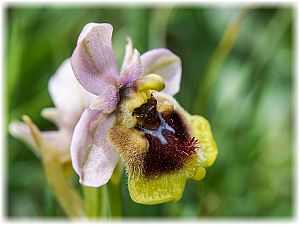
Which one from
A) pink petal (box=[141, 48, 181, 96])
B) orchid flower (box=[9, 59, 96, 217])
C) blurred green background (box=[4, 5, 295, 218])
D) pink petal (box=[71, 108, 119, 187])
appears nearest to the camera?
pink petal (box=[71, 108, 119, 187])

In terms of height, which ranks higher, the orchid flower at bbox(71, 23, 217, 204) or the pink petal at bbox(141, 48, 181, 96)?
the pink petal at bbox(141, 48, 181, 96)

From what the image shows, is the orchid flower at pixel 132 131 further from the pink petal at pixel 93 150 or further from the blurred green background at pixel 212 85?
the blurred green background at pixel 212 85

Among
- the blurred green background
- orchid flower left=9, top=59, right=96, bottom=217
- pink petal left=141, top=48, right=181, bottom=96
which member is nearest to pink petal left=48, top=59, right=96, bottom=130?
orchid flower left=9, top=59, right=96, bottom=217

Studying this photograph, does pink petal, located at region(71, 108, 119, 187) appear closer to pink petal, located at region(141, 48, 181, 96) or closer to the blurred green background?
pink petal, located at region(141, 48, 181, 96)

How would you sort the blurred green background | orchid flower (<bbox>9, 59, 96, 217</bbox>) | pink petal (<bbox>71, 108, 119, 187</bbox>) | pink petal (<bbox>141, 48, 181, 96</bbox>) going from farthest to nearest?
the blurred green background < orchid flower (<bbox>9, 59, 96, 217</bbox>) < pink petal (<bbox>141, 48, 181, 96</bbox>) < pink petal (<bbox>71, 108, 119, 187</bbox>)

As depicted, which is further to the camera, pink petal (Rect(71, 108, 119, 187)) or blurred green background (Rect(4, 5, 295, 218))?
blurred green background (Rect(4, 5, 295, 218))

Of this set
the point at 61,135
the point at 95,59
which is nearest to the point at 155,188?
the point at 95,59

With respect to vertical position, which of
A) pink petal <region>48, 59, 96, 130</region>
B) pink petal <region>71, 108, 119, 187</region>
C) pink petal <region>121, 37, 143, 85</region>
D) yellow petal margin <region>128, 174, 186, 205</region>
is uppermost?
pink petal <region>121, 37, 143, 85</region>

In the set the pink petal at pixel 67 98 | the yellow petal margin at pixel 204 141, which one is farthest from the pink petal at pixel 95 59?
the pink petal at pixel 67 98

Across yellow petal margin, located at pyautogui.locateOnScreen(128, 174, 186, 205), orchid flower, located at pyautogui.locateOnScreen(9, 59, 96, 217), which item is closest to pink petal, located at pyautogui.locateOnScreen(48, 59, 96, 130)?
orchid flower, located at pyautogui.locateOnScreen(9, 59, 96, 217)

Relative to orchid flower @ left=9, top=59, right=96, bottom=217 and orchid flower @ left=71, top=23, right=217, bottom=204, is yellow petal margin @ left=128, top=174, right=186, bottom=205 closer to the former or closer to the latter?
orchid flower @ left=71, top=23, right=217, bottom=204
